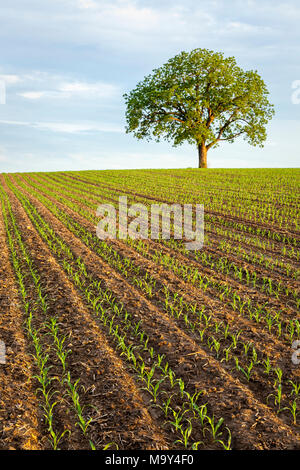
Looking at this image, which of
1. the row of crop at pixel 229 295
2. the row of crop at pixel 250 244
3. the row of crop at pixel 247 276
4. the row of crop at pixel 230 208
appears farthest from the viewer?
→ the row of crop at pixel 230 208

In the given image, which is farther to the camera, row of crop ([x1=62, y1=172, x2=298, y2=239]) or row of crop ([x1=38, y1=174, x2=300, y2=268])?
row of crop ([x1=62, y1=172, x2=298, y2=239])

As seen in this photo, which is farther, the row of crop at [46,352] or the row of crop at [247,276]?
the row of crop at [247,276]

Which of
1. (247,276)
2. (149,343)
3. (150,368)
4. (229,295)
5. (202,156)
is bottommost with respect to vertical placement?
(150,368)

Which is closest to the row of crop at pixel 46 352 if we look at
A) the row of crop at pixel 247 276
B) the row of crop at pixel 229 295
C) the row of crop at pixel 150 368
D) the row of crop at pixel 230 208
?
A: the row of crop at pixel 150 368

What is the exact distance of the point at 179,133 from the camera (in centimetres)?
4247

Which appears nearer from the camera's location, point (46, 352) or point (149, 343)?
point (46, 352)

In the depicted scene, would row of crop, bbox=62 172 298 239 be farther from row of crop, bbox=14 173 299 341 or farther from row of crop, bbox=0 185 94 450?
row of crop, bbox=0 185 94 450

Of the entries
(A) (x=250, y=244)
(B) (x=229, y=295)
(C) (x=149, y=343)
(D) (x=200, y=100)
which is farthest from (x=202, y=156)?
(C) (x=149, y=343)

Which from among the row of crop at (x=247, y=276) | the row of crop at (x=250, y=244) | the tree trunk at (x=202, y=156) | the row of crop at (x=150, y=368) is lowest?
the row of crop at (x=150, y=368)

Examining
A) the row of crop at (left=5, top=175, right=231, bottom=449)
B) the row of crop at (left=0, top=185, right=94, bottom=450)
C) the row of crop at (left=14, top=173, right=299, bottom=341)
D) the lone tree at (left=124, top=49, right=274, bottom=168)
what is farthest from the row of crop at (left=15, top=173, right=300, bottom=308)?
the lone tree at (left=124, top=49, right=274, bottom=168)

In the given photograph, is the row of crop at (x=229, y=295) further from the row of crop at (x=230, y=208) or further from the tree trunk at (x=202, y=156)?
the tree trunk at (x=202, y=156)

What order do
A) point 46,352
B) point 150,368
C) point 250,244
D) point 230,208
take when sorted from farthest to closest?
point 230,208
point 250,244
point 46,352
point 150,368

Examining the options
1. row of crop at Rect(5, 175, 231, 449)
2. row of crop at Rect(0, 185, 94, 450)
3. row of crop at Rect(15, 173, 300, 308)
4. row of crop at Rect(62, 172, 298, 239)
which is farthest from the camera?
row of crop at Rect(62, 172, 298, 239)

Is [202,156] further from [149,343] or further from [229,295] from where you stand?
[149,343]
